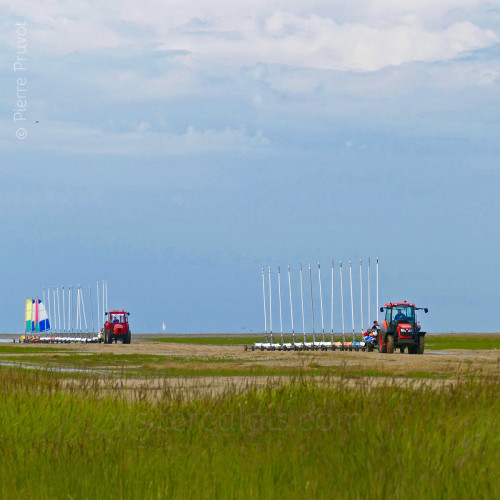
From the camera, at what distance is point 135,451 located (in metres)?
11.7

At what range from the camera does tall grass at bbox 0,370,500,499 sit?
10.0 metres

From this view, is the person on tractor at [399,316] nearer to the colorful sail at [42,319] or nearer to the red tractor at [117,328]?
the red tractor at [117,328]

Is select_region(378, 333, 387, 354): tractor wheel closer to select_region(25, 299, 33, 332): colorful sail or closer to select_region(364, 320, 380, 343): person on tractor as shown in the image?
select_region(364, 320, 380, 343): person on tractor

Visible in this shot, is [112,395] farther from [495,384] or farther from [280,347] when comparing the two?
[280,347]

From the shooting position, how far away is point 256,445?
11875mm

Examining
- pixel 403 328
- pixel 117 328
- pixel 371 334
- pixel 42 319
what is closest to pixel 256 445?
pixel 403 328

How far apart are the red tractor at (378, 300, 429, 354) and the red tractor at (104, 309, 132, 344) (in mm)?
36425

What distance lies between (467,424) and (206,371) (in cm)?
Answer: 2356

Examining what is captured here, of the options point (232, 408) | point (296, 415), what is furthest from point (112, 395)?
point (296, 415)

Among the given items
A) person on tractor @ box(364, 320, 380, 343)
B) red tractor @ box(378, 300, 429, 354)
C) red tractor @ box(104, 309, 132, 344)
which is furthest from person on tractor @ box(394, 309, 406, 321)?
red tractor @ box(104, 309, 132, 344)

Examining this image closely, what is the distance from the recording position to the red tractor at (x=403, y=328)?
5366cm

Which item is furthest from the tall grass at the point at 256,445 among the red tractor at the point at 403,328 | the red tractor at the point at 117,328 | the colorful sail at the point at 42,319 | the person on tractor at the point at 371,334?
the colorful sail at the point at 42,319

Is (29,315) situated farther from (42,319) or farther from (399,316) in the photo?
(399,316)

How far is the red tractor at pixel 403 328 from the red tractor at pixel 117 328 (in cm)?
3643
